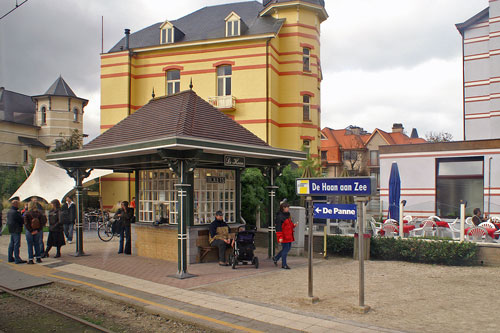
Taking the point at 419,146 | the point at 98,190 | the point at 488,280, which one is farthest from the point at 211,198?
the point at 98,190

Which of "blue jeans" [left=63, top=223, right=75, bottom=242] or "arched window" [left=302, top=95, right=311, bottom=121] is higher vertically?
"arched window" [left=302, top=95, right=311, bottom=121]

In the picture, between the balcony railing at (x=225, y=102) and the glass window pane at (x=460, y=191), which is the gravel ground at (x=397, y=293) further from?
the balcony railing at (x=225, y=102)

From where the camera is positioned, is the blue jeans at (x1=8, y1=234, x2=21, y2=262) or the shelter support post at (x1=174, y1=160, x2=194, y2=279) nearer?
the shelter support post at (x1=174, y1=160, x2=194, y2=279)

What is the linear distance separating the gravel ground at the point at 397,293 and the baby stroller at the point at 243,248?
845mm

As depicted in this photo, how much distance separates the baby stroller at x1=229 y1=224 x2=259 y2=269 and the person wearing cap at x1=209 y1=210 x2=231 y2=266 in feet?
1.19

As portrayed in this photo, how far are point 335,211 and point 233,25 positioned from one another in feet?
69.8

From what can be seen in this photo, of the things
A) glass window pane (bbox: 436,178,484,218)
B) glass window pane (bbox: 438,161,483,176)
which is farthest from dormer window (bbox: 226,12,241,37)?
glass window pane (bbox: 436,178,484,218)

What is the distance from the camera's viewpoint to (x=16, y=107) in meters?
45.3

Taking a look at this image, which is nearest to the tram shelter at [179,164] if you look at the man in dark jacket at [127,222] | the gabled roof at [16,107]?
the man in dark jacket at [127,222]

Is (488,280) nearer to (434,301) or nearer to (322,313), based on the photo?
(434,301)

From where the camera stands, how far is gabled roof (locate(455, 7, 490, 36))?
28.6 m

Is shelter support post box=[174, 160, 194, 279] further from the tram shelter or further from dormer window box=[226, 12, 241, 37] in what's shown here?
dormer window box=[226, 12, 241, 37]

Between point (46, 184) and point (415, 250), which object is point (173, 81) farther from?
point (415, 250)

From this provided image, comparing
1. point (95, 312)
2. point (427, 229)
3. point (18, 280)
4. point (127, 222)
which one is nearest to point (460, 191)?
point (427, 229)
